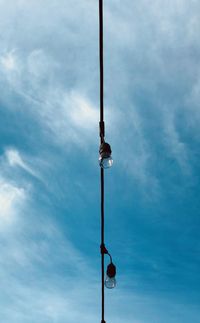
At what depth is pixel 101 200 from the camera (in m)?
7.96

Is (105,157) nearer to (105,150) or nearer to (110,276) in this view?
(105,150)

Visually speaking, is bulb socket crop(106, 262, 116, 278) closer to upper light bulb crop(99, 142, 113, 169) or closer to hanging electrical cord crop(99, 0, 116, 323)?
hanging electrical cord crop(99, 0, 116, 323)

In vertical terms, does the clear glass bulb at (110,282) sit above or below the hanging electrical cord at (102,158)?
below

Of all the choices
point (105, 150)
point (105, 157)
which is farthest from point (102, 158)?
point (105, 150)

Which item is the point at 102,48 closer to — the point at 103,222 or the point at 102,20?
the point at 102,20

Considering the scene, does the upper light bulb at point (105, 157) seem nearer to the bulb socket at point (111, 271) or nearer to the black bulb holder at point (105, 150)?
the black bulb holder at point (105, 150)

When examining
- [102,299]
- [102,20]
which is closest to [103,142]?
[102,20]

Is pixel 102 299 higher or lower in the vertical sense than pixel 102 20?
lower

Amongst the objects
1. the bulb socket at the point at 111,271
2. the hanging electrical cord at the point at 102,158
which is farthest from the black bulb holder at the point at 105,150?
the bulb socket at the point at 111,271

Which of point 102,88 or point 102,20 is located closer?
point 102,20

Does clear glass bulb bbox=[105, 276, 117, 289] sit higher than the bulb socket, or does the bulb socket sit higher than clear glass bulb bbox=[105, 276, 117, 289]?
the bulb socket

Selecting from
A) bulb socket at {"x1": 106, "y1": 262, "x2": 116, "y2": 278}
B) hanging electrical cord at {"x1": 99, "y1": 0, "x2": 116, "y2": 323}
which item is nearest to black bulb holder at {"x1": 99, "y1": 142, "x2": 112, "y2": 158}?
hanging electrical cord at {"x1": 99, "y1": 0, "x2": 116, "y2": 323}

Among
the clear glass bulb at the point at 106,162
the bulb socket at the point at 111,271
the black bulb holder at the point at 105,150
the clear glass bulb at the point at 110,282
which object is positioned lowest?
the clear glass bulb at the point at 110,282

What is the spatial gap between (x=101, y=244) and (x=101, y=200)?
2218mm
